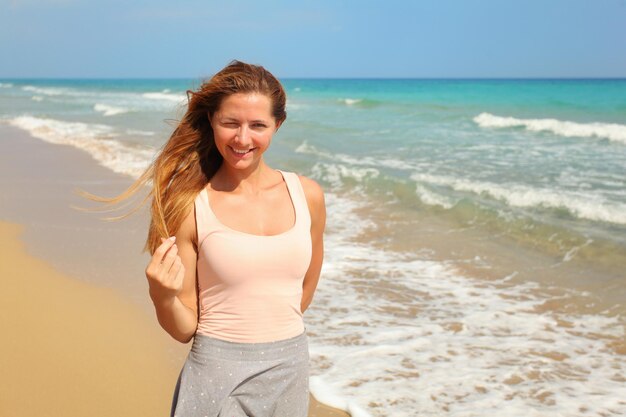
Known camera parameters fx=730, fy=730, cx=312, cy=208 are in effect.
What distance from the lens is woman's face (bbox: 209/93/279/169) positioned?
7.80ft

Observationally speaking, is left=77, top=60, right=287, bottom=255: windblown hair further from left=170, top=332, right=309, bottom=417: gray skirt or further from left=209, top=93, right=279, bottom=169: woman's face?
left=170, top=332, right=309, bottom=417: gray skirt

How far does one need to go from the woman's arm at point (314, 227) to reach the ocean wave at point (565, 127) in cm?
2059

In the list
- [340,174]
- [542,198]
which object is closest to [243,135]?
[542,198]

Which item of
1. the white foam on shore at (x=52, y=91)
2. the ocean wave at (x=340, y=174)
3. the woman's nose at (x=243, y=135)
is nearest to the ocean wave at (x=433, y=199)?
the ocean wave at (x=340, y=174)

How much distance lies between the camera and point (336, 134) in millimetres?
23781

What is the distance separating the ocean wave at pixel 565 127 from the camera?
22830mm

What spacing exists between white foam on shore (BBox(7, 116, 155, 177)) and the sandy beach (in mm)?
4664

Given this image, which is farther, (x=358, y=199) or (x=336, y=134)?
(x=336, y=134)

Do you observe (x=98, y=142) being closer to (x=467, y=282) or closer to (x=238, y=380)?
(x=467, y=282)

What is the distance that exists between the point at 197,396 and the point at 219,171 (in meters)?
0.75

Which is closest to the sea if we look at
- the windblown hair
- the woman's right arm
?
the windblown hair

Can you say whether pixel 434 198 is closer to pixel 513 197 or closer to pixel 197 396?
pixel 513 197

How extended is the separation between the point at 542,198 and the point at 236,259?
31.9ft

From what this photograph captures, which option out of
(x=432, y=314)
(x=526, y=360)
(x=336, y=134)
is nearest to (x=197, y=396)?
(x=526, y=360)
